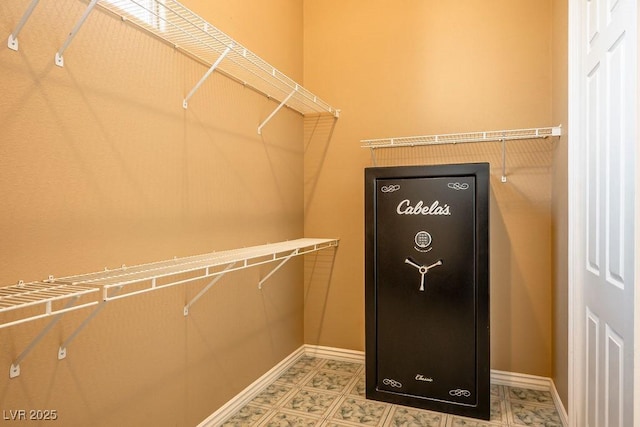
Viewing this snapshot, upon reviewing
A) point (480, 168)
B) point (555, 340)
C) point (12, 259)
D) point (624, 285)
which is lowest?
point (555, 340)

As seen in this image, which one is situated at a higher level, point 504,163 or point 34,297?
point 504,163

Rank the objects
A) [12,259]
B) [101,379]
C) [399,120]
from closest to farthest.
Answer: [12,259] < [101,379] < [399,120]

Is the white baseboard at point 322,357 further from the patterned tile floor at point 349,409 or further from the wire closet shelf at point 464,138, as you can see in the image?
the wire closet shelf at point 464,138

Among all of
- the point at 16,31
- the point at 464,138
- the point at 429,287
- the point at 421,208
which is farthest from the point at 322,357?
the point at 16,31

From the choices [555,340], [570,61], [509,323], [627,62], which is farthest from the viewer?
[509,323]

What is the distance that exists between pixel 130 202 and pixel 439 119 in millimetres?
2036

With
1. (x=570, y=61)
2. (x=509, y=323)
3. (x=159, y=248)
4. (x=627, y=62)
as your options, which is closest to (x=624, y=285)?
(x=627, y=62)

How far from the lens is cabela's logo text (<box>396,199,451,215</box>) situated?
2.20m

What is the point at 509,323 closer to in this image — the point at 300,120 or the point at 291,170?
the point at 291,170

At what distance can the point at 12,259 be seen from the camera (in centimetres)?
114

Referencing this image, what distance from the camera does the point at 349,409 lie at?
2.24m

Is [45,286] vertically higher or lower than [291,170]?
lower

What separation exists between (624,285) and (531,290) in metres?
1.29

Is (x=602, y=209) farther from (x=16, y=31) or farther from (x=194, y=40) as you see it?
(x=16, y=31)
